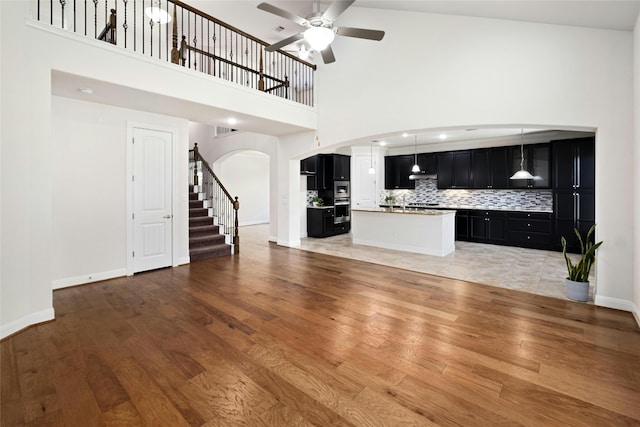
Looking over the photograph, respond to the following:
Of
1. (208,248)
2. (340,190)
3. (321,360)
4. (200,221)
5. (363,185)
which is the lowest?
(321,360)

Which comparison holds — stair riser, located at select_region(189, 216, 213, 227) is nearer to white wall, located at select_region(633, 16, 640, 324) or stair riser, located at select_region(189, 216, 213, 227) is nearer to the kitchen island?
the kitchen island

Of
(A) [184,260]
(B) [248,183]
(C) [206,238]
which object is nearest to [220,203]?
(C) [206,238]

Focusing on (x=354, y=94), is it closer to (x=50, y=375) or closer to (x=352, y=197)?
(x=352, y=197)

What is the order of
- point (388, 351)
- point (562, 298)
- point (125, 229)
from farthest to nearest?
point (125, 229) → point (562, 298) → point (388, 351)

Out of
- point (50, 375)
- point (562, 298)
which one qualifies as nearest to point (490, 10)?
point (562, 298)

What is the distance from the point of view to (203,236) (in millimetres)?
6496

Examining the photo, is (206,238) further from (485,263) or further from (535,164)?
(535,164)

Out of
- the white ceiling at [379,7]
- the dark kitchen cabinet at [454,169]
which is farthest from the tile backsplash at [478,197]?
the white ceiling at [379,7]

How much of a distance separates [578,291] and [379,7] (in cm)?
530

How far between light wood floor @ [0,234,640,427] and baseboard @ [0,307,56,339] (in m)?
0.07

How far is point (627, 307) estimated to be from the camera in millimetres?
3389

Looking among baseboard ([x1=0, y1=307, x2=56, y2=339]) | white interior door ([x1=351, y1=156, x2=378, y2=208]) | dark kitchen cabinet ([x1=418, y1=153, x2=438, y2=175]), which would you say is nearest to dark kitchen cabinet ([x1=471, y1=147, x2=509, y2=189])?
dark kitchen cabinet ([x1=418, y1=153, x2=438, y2=175])

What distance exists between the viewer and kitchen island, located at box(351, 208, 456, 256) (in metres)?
6.36

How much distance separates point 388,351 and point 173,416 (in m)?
1.67
